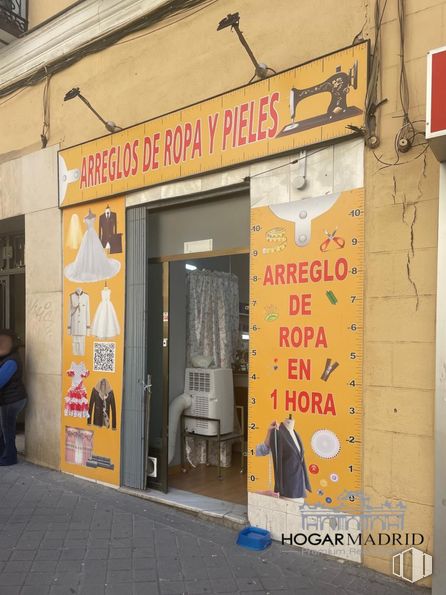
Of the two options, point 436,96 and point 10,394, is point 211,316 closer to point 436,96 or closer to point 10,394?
point 10,394

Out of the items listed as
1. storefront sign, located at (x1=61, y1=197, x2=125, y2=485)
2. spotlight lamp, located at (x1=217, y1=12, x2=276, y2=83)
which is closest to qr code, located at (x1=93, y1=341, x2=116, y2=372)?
storefront sign, located at (x1=61, y1=197, x2=125, y2=485)

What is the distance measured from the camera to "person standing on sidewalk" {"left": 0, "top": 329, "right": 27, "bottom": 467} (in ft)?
20.4

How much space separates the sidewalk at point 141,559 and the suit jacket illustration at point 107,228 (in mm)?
2730

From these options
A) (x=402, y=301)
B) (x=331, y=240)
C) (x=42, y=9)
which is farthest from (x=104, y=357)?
(x=42, y=9)

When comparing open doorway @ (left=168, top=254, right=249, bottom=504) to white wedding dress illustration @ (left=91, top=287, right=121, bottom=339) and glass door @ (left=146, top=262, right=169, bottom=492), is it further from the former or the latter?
white wedding dress illustration @ (left=91, top=287, right=121, bottom=339)

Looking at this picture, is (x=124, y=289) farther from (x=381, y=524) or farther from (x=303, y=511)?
(x=381, y=524)

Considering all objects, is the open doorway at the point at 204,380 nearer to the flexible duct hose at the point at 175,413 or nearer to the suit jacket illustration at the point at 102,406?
the flexible duct hose at the point at 175,413

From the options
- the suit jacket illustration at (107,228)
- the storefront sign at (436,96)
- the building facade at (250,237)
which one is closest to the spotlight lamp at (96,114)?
the building facade at (250,237)

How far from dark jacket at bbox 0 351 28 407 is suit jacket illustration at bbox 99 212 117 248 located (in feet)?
6.36

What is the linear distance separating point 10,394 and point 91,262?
2.01m

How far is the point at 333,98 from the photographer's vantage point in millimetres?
3949

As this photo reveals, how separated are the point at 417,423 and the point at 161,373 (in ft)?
9.37

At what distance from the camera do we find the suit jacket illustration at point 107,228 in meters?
5.58

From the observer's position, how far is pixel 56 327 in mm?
6234
